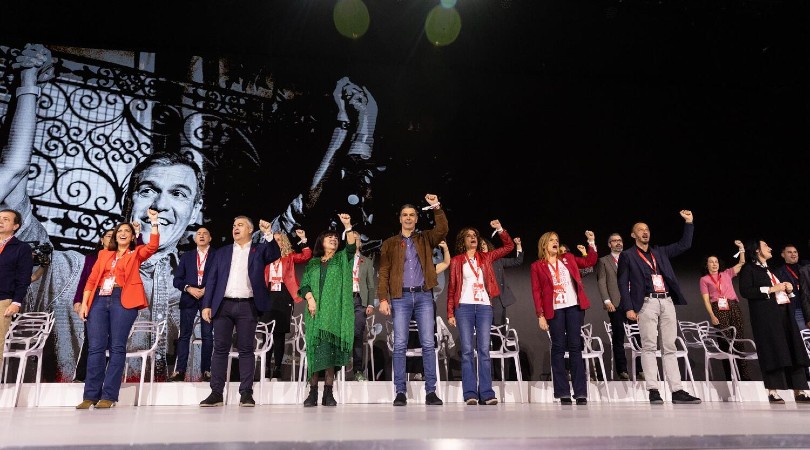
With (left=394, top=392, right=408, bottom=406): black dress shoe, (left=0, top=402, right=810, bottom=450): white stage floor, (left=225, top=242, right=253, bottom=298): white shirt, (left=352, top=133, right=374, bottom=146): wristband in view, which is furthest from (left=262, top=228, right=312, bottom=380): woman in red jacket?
(left=0, top=402, right=810, bottom=450): white stage floor

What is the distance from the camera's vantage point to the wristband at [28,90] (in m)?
6.84

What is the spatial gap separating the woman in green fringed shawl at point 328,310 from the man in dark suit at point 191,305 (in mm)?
1607

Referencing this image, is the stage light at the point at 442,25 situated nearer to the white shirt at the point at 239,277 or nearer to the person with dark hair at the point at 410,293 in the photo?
the person with dark hair at the point at 410,293

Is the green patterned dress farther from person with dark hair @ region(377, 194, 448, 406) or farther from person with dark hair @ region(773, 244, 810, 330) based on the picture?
person with dark hair @ region(773, 244, 810, 330)

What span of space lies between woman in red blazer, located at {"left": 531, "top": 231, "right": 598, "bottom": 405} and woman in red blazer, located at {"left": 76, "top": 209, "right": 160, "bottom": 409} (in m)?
2.83

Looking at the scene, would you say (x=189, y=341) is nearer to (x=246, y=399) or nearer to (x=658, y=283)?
(x=246, y=399)

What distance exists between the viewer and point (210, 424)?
2.54 metres

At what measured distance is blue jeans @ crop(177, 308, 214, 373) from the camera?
18.2ft

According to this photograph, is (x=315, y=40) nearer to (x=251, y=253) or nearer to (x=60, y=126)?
(x=60, y=126)

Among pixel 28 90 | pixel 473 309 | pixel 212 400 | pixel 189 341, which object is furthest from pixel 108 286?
pixel 28 90

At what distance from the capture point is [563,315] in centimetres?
475

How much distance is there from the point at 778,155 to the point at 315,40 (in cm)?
614

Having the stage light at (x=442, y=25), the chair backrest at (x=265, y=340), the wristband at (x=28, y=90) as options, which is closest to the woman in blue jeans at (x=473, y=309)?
the chair backrest at (x=265, y=340)

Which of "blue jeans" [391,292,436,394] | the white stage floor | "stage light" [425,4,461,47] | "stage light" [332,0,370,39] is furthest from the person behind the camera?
"stage light" [425,4,461,47]
